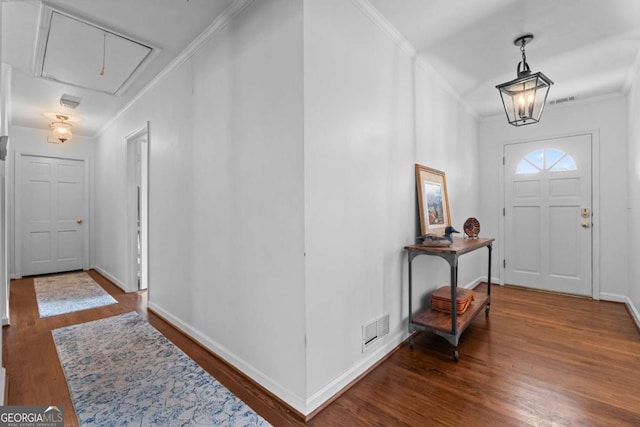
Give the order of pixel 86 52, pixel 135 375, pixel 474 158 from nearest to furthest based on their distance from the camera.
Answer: pixel 135 375
pixel 86 52
pixel 474 158

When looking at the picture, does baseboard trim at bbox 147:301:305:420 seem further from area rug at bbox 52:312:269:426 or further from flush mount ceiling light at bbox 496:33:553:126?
flush mount ceiling light at bbox 496:33:553:126

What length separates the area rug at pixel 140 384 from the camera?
5.44 feet

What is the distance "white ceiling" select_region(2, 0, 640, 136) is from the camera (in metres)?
2.10

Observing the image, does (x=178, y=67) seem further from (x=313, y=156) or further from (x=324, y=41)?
(x=313, y=156)

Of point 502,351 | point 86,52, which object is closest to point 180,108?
point 86,52

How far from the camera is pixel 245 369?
6.75ft

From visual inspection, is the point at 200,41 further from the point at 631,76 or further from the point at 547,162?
the point at 547,162

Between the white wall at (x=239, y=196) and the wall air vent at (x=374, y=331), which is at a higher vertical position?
the white wall at (x=239, y=196)

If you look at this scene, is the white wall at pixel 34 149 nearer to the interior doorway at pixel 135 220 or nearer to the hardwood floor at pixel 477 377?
the interior doorway at pixel 135 220

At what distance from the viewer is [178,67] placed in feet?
9.38

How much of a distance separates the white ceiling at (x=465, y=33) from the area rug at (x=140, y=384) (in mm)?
2590

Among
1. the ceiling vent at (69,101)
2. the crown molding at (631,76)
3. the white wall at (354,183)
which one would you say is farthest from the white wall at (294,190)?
the crown molding at (631,76)

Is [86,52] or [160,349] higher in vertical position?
[86,52]

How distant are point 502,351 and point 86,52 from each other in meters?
4.37
